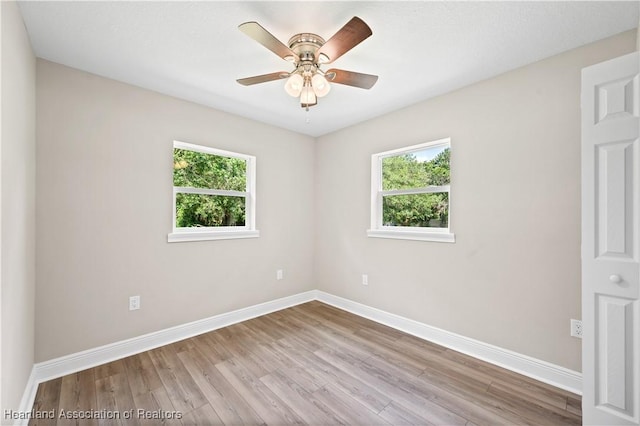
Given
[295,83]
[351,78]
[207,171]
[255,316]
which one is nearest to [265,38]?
[295,83]

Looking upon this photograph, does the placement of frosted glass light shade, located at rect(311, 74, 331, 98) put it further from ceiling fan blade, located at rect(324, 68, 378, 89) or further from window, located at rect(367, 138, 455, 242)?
window, located at rect(367, 138, 455, 242)

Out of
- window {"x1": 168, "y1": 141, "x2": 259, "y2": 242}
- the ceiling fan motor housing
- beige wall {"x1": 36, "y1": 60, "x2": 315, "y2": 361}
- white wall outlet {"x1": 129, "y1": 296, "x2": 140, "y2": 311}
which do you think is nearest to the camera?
the ceiling fan motor housing

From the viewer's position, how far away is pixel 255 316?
325 centimetres

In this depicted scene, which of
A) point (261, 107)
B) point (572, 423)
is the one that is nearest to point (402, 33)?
point (261, 107)

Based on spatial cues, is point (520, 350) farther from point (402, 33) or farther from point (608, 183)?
point (402, 33)

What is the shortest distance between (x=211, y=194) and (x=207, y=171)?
0.26m

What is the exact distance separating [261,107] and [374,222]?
183 cm

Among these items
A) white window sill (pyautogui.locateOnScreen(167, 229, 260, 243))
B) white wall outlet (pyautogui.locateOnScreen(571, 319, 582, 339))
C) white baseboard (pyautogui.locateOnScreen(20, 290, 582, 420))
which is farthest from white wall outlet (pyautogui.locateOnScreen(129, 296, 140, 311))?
white wall outlet (pyautogui.locateOnScreen(571, 319, 582, 339))

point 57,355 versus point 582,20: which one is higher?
point 582,20

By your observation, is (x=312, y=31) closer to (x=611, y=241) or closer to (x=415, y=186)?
(x=415, y=186)

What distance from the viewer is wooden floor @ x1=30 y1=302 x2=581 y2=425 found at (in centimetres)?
167

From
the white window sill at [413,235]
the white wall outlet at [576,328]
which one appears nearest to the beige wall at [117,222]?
the white window sill at [413,235]

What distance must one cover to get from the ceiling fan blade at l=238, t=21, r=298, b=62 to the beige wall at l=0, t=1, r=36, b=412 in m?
1.14

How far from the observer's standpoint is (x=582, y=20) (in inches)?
64.7
